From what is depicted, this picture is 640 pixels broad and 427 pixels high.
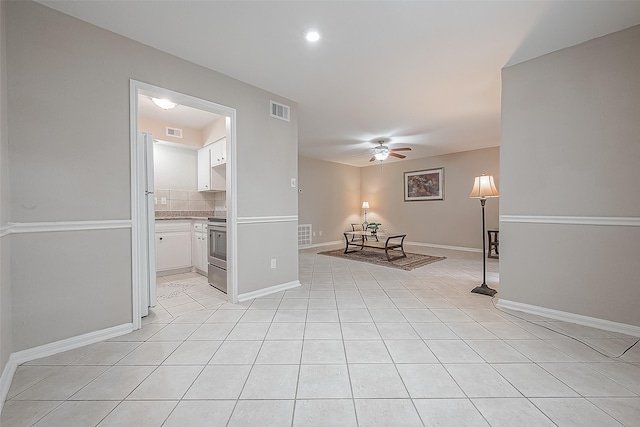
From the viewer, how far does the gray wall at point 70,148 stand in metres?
1.76

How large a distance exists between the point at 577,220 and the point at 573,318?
891 millimetres

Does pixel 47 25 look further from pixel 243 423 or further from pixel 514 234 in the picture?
pixel 514 234

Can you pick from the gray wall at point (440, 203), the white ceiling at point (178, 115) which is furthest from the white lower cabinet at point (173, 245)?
the gray wall at point (440, 203)

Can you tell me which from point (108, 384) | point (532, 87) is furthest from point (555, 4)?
point (108, 384)

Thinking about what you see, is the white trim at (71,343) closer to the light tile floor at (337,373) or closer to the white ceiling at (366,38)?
the light tile floor at (337,373)

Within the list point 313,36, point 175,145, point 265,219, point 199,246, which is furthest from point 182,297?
point 313,36

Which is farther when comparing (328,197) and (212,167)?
(328,197)

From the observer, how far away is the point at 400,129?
15.7ft

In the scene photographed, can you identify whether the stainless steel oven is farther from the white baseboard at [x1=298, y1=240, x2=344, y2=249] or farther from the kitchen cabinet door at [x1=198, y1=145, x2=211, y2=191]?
the white baseboard at [x1=298, y1=240, x2=344, y2=249]

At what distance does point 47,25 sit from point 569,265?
15.2 ft

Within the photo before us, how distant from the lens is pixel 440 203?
6.97 m

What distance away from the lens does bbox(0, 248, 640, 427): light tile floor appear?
1309 millimetres

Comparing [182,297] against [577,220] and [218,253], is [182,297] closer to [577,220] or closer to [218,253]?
[218,253]

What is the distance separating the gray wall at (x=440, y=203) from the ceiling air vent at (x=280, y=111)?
195 inches
